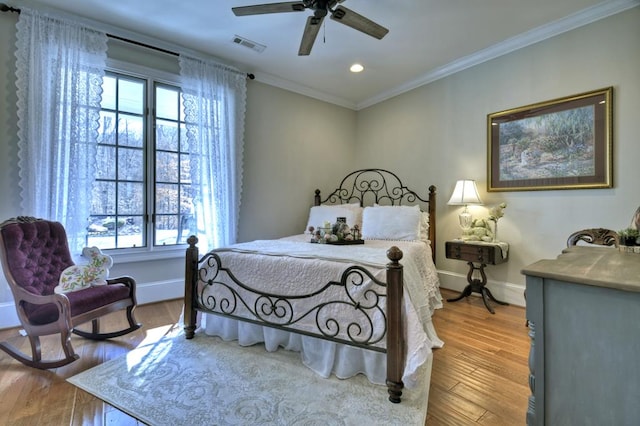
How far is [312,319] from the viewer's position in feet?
6.79

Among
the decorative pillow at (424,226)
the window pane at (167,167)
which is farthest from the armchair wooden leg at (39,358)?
the decorative pillow at (424,226)

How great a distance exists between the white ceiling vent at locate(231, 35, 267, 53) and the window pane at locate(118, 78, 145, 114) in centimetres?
114

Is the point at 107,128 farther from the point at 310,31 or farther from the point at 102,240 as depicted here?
the point at 310,31

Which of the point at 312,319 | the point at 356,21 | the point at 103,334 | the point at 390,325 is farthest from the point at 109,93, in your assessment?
the point at 390,325

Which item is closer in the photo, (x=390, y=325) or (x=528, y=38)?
(x=390, y=325)

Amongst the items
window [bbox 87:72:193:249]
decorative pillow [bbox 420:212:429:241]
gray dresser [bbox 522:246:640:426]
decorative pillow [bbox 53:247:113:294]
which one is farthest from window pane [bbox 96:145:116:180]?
gray dresser [bbox 522:246:640:426]

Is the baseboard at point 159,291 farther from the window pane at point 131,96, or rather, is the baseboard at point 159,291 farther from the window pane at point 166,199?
the window pane at point 131,96

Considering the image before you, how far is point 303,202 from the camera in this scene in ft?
15.2

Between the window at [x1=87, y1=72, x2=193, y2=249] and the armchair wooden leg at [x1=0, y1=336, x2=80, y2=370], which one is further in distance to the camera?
the window at [x1=87, y1=72, x2=193, y2=249]

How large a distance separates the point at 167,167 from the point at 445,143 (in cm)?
343

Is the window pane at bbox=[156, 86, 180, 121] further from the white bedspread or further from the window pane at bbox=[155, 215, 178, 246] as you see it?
the white bedspread

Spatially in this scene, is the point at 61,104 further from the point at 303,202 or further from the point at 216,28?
the point at 303,202

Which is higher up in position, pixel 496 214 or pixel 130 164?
pixel 130 164

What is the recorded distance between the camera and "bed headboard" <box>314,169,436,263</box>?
4.28 meters
